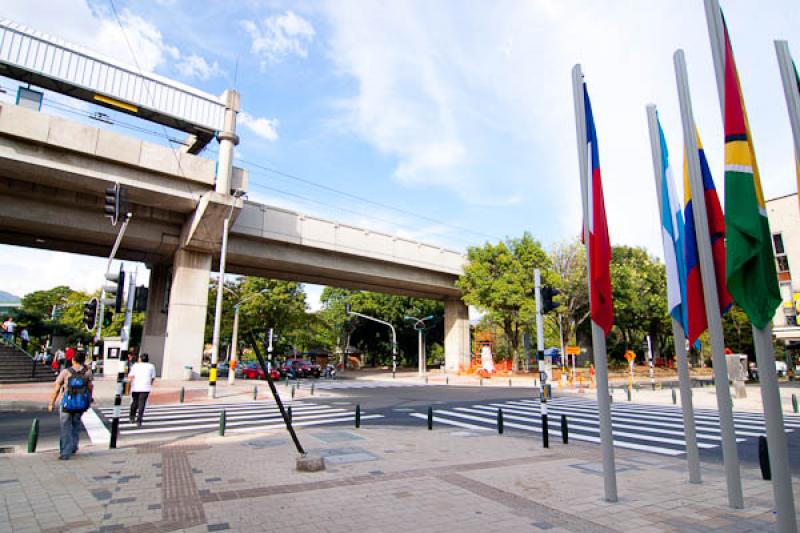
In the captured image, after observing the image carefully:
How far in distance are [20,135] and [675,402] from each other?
30609 mm

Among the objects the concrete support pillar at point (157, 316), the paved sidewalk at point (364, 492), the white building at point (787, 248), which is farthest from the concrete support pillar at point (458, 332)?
the paved sidewalk at point (364, 492)

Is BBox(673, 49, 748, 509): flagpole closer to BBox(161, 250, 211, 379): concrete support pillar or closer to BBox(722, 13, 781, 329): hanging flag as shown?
BBox(722, 13, 781, 329): hanging flag

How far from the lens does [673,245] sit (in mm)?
7000

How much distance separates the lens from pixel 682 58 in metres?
6.34

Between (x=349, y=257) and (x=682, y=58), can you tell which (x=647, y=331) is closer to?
(x=349, y=257)

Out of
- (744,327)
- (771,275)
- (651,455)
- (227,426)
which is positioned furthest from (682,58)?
(744,327)

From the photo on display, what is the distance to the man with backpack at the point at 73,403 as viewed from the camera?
7859 mm

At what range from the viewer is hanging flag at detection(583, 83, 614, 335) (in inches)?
245

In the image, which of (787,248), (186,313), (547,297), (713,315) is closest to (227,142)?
(186,313)

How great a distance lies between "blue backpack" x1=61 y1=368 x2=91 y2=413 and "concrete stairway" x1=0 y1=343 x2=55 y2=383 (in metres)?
22.8

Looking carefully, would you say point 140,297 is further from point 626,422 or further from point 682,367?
point 626,422

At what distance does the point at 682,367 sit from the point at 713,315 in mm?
1687

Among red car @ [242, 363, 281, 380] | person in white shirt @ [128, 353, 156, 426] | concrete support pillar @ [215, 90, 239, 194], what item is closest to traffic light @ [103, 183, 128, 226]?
person in white shirt @ [128, 353, 156, 426]

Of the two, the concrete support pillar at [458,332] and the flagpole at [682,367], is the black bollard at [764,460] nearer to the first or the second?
the flagpole at [682,367]
